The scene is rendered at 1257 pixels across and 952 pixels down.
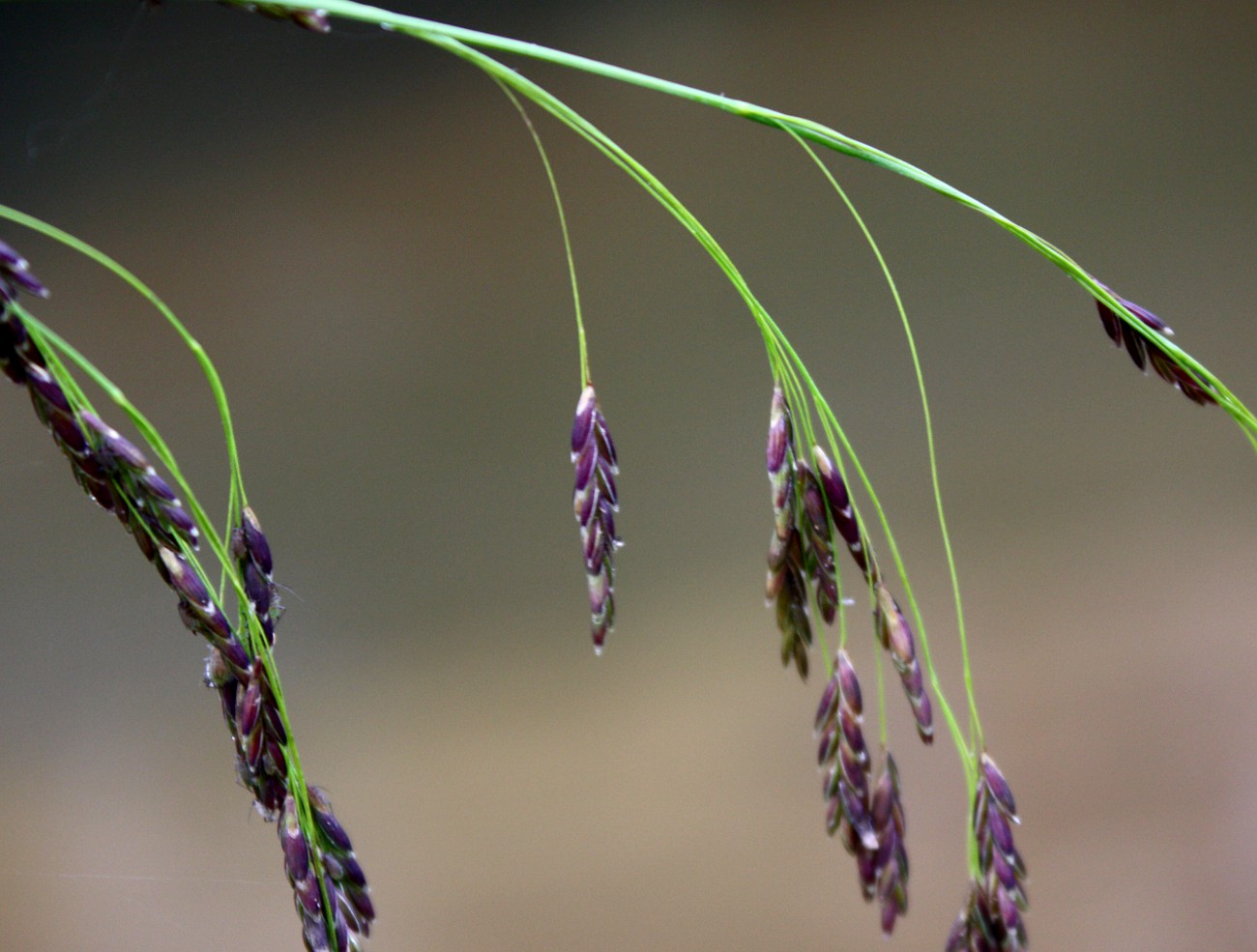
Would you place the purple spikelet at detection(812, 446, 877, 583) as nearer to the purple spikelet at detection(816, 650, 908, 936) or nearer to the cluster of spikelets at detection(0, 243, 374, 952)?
the purple spikelet at detection(816, 650, 908, 936)

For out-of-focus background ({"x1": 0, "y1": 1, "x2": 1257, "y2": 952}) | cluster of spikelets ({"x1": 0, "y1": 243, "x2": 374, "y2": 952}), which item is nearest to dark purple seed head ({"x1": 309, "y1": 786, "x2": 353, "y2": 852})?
cluster of spikelets ({"x1": 0, "y1": 243, "x2": 374, "y2": 952})

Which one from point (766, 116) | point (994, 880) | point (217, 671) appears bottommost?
point (994, 880)

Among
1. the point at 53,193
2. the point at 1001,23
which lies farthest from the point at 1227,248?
the point at 53,193

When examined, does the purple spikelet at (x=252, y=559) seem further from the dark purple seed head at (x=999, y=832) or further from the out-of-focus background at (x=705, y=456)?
the out-of-focus background at (x=705, y=456)

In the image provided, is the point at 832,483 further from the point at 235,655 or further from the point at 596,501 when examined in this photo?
the point at 235,655

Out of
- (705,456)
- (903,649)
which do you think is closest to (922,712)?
(903,649)

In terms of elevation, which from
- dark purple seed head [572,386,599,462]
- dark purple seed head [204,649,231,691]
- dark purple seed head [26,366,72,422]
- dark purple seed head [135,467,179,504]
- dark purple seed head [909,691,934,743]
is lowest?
dark purple seed head [909,691,934,743]
